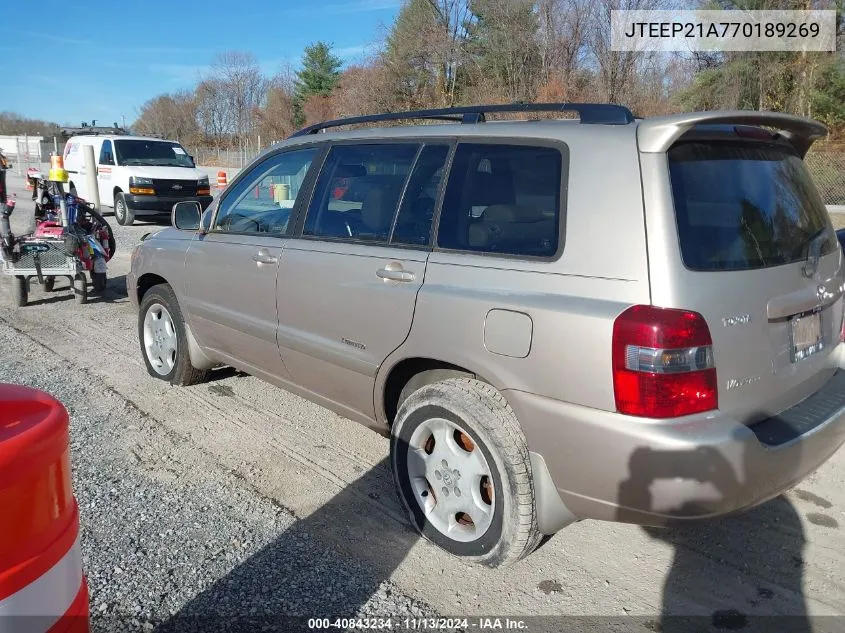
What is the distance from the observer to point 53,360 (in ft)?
19.6

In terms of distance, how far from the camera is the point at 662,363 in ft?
7.79

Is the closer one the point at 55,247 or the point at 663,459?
the point at 663,459

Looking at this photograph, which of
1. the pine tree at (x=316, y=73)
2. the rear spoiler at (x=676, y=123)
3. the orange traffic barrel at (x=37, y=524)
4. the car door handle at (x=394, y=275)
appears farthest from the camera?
the pine tree at (x=316, y=73)

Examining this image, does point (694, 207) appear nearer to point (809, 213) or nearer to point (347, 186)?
point (809, 213)

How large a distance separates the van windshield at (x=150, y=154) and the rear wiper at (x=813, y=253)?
53.9 feet

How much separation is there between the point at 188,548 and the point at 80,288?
613cm

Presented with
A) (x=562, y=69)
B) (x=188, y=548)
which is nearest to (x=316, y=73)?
(x=562, y=69)

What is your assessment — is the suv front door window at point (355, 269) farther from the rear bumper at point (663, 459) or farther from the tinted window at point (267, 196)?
the rear bumper at point (663, 459)

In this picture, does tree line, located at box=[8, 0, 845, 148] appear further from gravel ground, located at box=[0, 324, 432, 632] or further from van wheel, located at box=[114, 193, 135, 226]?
gravel ground, located at box=[0, 324, 432, 632]

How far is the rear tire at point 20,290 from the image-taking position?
808 centimetres

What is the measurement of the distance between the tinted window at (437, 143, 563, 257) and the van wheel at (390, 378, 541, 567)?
0.62 m

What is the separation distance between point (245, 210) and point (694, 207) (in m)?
2.90

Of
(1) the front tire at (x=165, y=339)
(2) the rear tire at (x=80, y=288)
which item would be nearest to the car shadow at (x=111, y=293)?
(2) the rear tire at (x=80, y=288)

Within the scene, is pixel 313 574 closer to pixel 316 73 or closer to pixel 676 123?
pixel 676 123
